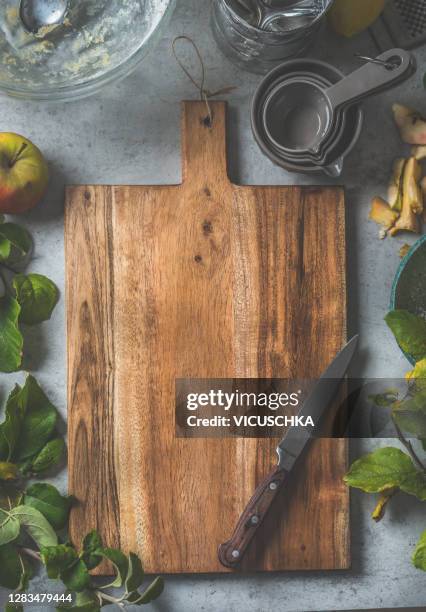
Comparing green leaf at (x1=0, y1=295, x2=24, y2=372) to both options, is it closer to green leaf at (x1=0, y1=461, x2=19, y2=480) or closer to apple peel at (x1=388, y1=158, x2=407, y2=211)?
green leaf at (x1=0, y1=461, x2=19, y2=480)

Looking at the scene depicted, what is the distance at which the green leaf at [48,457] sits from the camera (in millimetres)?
874

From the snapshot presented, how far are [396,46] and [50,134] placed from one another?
1.39 feet

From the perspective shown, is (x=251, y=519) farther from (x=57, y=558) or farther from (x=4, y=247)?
(x=4, y=247)

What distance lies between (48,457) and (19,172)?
0.32 metres

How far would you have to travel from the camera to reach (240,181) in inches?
36.2

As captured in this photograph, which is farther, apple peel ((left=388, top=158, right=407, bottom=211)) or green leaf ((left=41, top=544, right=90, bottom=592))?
apple peel ((left=388, top=158, right=407, bottom=211))

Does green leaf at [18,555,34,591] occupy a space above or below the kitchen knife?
below

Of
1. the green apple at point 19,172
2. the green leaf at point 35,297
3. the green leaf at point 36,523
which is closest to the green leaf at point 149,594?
the green leaf at point 36,523

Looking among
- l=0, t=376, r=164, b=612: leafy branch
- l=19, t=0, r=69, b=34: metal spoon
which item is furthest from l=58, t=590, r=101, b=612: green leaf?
l=19, t=0, r=69, b=34: metal spoon

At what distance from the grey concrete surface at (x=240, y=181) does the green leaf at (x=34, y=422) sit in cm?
3

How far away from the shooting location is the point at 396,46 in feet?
3.02

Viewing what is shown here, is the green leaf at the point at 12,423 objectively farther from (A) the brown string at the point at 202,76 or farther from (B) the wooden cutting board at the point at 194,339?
(A) the brown string at the point at 202,76

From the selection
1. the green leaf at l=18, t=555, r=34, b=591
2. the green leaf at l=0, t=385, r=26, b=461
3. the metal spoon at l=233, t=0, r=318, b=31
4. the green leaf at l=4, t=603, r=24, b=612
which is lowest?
the green leaf at l=4, t=603, r=24, b=612

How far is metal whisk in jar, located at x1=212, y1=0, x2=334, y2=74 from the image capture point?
838 millimetres
